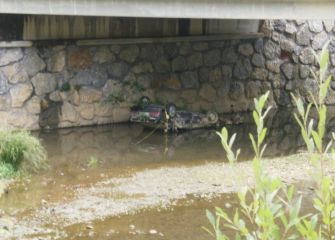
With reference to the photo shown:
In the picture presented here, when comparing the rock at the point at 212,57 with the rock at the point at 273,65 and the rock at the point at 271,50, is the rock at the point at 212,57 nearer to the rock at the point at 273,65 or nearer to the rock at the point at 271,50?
the rock at the point at 271,50

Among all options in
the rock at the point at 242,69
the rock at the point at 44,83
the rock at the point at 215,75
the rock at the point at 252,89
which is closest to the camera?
the rock at the point at 44,83

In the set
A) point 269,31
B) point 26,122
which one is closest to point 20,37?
A: point 26,122

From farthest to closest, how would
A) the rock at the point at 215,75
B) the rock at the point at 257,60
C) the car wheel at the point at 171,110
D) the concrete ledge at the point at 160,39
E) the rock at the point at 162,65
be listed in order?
the rock at the point at 257,60 → the rock at the point at 215,75 → the rock at the point at 162,65 → the car wheel at the point at 171,110 → the concrete ledge at the point at 160,39

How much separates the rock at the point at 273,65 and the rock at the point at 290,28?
79 centimetres

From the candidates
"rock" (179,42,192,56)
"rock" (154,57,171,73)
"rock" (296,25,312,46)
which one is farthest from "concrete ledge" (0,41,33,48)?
"rock" (296,25,312,46)

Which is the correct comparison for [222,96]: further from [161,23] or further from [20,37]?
[20,37]

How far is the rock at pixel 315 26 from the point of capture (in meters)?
14.5

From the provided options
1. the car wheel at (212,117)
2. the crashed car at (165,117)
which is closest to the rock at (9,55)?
the crashed car at (165,117)

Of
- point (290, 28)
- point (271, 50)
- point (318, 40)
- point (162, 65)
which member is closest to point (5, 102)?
point (162, 65)

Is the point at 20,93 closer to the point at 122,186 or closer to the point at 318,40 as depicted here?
the point at 122,186

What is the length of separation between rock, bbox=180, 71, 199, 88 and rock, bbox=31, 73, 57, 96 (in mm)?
3182

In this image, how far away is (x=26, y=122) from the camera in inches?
422

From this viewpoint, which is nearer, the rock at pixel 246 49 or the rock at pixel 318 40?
the rock at pixel 246 49

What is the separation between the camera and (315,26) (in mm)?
14570
